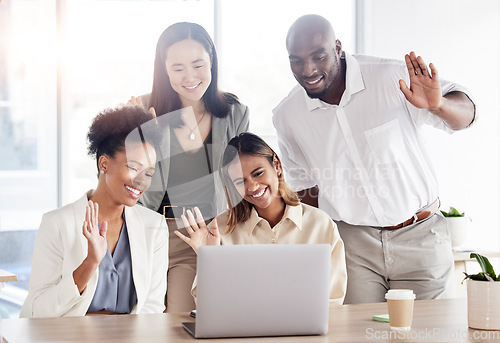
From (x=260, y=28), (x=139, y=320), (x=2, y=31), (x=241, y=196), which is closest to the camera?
(x=139, y=320)

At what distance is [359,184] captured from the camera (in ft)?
7.81

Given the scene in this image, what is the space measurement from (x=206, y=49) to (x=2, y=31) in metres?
1.14

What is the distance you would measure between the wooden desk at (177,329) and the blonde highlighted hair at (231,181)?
1.92 ft

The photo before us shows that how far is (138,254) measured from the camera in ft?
6.48

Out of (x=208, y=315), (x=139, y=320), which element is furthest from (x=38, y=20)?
(x=208, y=315)

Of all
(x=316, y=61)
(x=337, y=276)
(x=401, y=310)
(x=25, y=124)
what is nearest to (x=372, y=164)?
(x=316, y=61)

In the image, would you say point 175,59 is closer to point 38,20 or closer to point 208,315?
point 38,20

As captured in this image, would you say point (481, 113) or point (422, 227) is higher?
point (481, 113)

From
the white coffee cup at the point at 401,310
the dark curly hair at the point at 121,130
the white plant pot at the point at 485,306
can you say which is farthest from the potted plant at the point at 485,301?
the dark curly hair at the point at 121,130

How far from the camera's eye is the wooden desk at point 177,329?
1367 millimetres

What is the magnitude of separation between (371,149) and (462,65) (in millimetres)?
1545

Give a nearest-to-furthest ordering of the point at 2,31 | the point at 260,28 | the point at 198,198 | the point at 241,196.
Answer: the point at 241,196 < the point at 198,198 < the point at 2,31 < the point at 260,28

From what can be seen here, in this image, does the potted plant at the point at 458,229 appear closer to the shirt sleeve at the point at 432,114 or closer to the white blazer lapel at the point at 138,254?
the shirt sleeve at the point at 432,114

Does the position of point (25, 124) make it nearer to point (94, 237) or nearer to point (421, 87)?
point (94, 237)
